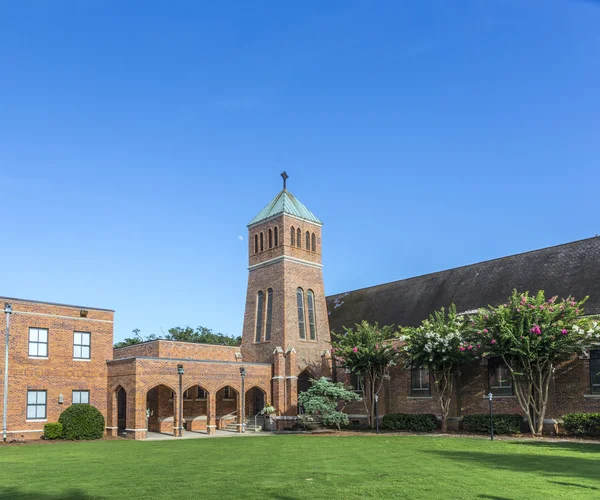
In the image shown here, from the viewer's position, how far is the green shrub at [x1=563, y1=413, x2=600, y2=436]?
26031mm

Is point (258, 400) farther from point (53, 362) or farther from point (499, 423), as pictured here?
point (499, 423)

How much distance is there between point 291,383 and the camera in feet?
126

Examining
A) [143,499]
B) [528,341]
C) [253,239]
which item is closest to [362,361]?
[528,341]

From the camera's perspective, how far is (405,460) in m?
17.4

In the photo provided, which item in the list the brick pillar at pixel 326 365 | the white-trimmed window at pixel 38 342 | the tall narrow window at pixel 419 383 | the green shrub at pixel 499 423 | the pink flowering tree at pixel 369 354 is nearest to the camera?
the green shrub at pixel 499 423

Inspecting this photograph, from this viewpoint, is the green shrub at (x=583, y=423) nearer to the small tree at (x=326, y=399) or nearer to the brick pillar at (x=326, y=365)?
the small tree at (x=326, y=399)

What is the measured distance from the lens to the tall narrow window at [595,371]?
27.7 meters

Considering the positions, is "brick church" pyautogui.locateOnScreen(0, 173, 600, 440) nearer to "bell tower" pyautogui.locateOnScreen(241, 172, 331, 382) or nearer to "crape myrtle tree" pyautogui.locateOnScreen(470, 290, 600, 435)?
"bell tower" pyautogui.locateOnScreen(241, 172, 331, 382)

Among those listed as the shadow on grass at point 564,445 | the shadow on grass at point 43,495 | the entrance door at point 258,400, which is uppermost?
the entrance door at point 258,400

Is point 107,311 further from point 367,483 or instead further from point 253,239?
point 367,483

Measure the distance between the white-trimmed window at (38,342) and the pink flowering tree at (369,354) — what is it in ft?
51.7

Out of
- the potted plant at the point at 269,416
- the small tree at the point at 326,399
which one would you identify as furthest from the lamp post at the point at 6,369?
the small tree at the point at 326,399

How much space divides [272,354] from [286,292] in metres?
4.02

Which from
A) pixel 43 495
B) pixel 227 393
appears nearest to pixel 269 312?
pixel 227 393
